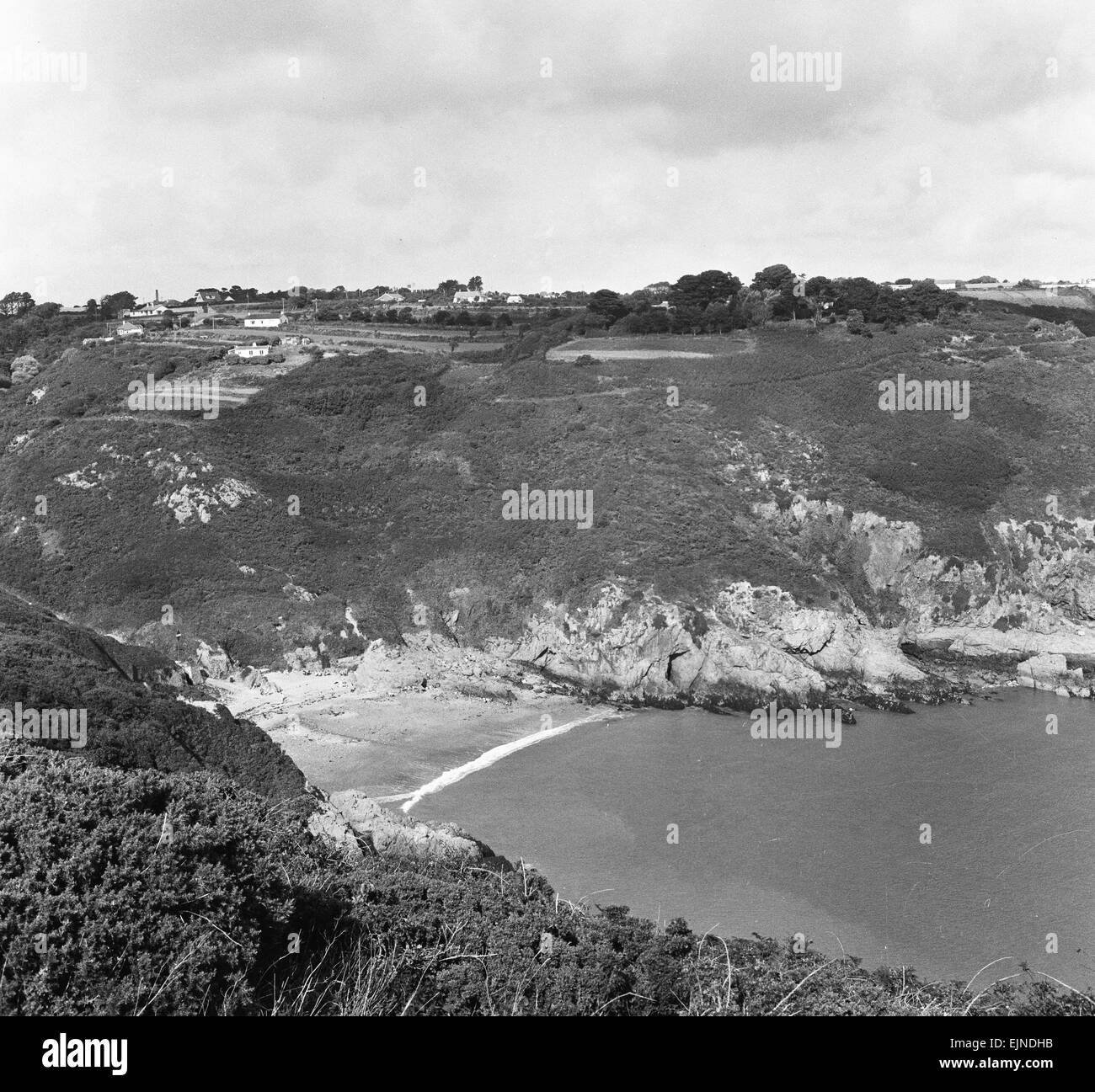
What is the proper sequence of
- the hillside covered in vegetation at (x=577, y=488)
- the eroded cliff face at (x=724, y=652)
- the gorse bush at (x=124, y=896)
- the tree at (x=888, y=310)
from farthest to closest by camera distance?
the tree at (x=888, y=310) < the hillside covered in vegetation at (x=577, y=488) < the eroded cliff face at (x=724, y=652) < the gorse bush at (x=124, y=896)

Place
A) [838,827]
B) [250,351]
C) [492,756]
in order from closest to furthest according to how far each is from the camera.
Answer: [838,827] → [492,756] → [250,351]

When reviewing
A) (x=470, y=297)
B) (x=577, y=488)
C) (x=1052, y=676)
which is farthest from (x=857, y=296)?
(x=470, y=297)

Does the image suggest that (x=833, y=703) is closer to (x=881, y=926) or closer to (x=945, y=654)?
(x=945, y=654)

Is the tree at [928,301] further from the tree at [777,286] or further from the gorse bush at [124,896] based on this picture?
the gorse bush at [124,896]

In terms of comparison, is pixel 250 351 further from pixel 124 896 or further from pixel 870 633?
pixel 124 896

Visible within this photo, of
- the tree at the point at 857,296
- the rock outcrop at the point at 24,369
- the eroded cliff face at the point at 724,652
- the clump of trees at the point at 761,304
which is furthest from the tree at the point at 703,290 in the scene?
the rock outcrop at the point at 24,369

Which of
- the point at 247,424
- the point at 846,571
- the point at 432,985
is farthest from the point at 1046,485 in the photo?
the point at 432,985

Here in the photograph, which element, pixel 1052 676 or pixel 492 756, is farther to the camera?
pixel 1052 676
